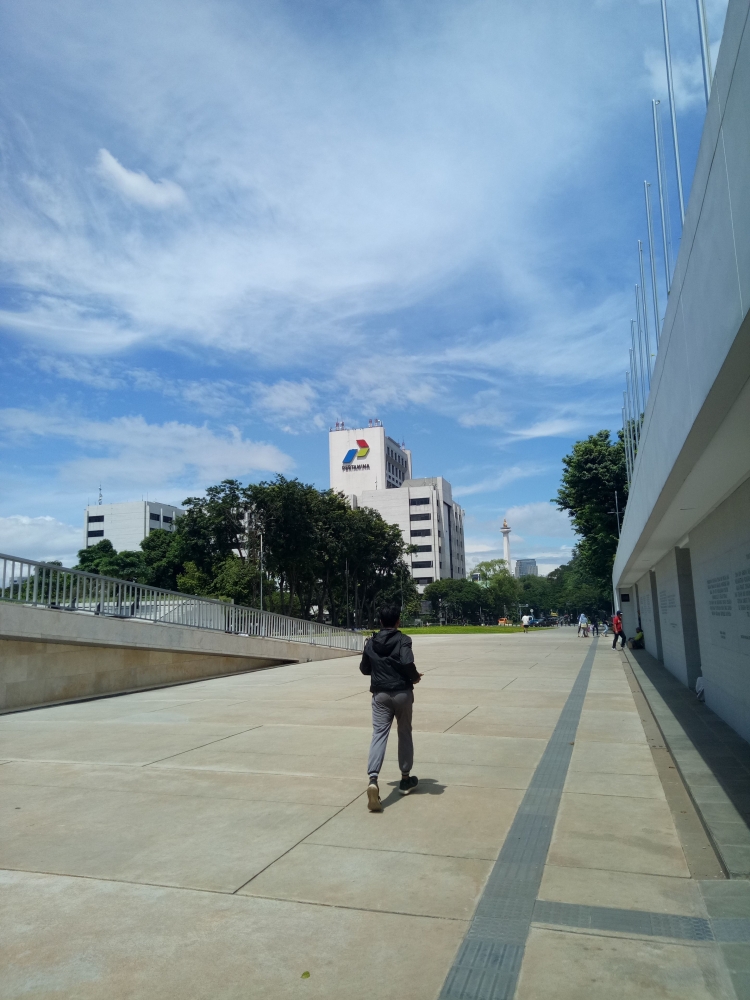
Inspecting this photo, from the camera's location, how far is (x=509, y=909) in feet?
13.0

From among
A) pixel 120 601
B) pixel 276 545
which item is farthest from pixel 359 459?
pixel 120 601

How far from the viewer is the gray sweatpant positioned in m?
5.98

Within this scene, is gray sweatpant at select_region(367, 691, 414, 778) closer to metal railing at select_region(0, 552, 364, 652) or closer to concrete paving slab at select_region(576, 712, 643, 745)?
concrete paving slab at select_region(576, 712, 643, 745)

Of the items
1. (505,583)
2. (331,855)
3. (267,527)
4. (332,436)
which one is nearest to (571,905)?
(331,855)

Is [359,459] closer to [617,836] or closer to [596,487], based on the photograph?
[596,487]

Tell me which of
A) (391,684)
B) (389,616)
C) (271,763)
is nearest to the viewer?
(391,684)

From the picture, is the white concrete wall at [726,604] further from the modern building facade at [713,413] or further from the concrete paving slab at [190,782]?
the concrete paving slab at [190,782]

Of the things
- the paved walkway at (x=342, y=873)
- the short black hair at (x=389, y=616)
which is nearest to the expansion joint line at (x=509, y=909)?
the paved walkway at (x=342, y=873)

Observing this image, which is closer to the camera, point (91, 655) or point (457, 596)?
point (91, 655)

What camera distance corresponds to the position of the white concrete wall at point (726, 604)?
328 inches

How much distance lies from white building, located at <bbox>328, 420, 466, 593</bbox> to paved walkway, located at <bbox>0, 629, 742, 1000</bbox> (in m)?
109

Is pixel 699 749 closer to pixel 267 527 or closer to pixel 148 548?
pixel 267 527

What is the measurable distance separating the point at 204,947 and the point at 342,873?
44.9 inches

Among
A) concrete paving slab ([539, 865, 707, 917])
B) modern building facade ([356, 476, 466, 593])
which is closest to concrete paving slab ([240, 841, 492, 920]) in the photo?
concrete paving slab ([539, 865, 707, 917])
